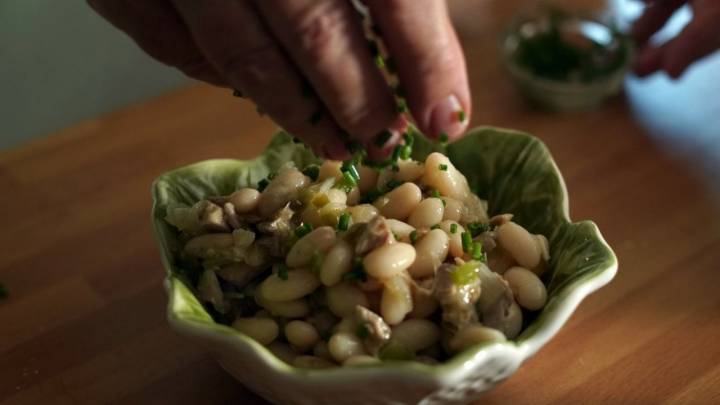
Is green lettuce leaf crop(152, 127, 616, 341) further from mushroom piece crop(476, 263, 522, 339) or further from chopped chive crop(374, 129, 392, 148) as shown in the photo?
chopped chive crop(374, 129, 392, 148)

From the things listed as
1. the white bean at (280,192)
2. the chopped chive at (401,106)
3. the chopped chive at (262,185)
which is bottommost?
the chopped chive at (262,185)

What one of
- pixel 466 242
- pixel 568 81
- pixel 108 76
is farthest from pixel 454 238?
pixel 108 76

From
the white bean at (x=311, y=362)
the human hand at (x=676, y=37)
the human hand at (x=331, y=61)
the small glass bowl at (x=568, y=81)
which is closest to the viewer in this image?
the human hand at (x=331, y=61)

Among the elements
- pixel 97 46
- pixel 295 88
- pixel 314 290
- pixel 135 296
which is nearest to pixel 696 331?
pixel 314 290

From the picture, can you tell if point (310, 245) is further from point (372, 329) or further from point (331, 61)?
point (331, 61)

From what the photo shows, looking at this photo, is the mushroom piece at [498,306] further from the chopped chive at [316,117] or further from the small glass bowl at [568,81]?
the small glass bowl at [568,81]

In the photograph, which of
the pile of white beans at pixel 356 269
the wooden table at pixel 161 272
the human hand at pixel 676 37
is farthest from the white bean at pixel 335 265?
the human hand at pixel 676 37
